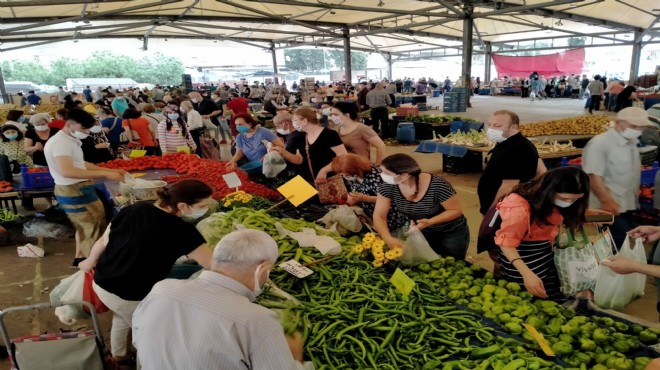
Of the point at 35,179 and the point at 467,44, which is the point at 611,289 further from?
the point at 467,44

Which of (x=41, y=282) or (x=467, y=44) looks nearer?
(x=41, y=282)

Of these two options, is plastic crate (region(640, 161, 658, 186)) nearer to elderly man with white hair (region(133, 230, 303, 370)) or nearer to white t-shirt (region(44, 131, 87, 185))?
elderly man with white hair (region(133, 230, 303, 370))

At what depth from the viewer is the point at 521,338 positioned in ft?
7.15

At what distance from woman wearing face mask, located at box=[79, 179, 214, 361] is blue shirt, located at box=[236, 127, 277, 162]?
3.29 meters

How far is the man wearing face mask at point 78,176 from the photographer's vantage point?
411 cm

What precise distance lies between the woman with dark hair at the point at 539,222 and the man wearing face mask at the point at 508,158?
0.85 m

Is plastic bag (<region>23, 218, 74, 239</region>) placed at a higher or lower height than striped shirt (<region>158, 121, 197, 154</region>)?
lower

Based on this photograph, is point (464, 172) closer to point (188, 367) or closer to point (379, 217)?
point (379, 217)

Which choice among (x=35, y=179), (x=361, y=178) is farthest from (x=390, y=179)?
(x=35, y=179)

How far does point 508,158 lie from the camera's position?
3.71 metres

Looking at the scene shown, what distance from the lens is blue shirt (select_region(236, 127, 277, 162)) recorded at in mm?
5855

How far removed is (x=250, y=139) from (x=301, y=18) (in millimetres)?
18027

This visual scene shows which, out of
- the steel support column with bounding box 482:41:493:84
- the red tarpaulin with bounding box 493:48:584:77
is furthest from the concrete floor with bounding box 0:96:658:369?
the steel support column with bounding box 482:41:493:84

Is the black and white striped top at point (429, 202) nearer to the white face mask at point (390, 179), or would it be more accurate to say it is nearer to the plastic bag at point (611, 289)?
the white face mask at point (390, 179)
